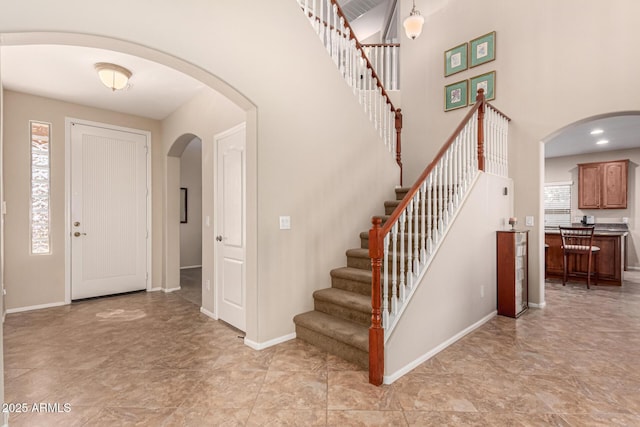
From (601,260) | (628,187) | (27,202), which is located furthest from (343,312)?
(628,187)

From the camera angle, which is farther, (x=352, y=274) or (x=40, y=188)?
(x=40, y=188)

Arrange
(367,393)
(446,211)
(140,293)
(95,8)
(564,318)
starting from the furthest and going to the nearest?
(140,293), (564,318), (446,211), (367,393), (95,8)

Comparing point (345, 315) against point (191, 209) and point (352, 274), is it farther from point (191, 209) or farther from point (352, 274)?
point (191, 209)

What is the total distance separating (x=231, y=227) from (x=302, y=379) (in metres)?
1.91

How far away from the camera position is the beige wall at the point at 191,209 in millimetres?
7559

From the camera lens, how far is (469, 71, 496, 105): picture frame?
14.6 ft

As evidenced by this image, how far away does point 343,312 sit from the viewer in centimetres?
301

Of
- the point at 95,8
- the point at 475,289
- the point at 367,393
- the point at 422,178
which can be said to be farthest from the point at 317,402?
the point at 95,8

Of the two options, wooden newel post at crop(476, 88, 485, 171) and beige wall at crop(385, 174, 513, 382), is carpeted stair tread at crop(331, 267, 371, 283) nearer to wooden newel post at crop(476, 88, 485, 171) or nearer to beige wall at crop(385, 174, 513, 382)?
beige wall at crop(385, 174, 513, 382)

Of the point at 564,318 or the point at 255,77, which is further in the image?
the point at 564,318

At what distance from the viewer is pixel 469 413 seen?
1.97m

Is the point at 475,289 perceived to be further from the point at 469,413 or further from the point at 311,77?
the point at 311,77

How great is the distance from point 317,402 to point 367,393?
1.20 ft

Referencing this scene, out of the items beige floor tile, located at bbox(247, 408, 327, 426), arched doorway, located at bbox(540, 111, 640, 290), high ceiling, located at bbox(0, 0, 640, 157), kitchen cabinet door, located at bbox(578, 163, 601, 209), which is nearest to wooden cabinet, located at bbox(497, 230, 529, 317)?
high ceiling, located at bbox(0, 0, 640, 157)
